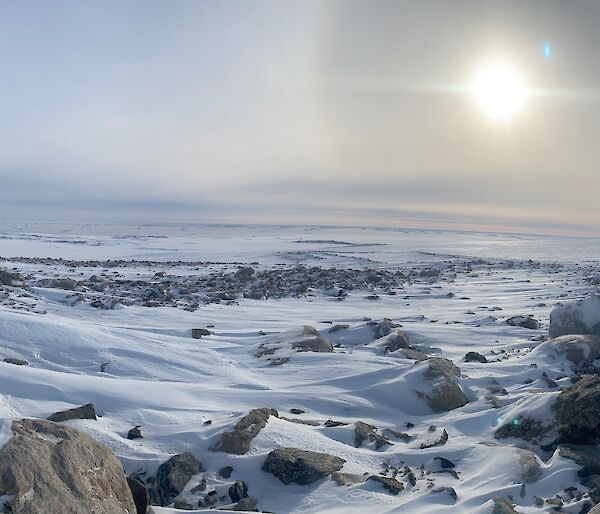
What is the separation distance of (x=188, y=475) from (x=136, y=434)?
29.4 inches

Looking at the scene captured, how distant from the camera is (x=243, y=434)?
448cm

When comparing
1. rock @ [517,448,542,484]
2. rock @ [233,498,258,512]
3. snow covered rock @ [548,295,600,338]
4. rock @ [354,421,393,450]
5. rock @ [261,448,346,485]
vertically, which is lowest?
rock @ [233,498,258,512]

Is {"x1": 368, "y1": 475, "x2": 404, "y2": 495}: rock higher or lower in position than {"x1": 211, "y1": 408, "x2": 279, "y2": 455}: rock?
lower

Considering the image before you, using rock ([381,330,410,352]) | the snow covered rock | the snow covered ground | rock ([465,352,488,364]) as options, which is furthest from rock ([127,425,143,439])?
the snow covered rock

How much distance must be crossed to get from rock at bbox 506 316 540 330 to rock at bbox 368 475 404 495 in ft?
22.8

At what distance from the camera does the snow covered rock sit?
825 centimetres

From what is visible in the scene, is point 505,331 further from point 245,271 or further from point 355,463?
point 245,271

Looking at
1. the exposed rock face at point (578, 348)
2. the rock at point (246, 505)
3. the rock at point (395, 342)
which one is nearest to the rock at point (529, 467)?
the rock at point (246, 505)

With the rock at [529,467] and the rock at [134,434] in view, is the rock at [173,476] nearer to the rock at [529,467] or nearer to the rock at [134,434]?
the rock at [134,434]

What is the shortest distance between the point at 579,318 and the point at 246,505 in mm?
6550

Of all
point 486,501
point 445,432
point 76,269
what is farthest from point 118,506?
point 76,269

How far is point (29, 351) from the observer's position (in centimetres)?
668

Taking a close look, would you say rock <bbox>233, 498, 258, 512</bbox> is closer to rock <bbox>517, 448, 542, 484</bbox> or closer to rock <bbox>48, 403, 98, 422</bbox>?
rock <bbox>48, 403, 98, 422</bbox>

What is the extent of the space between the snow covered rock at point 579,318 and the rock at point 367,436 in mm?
4715
